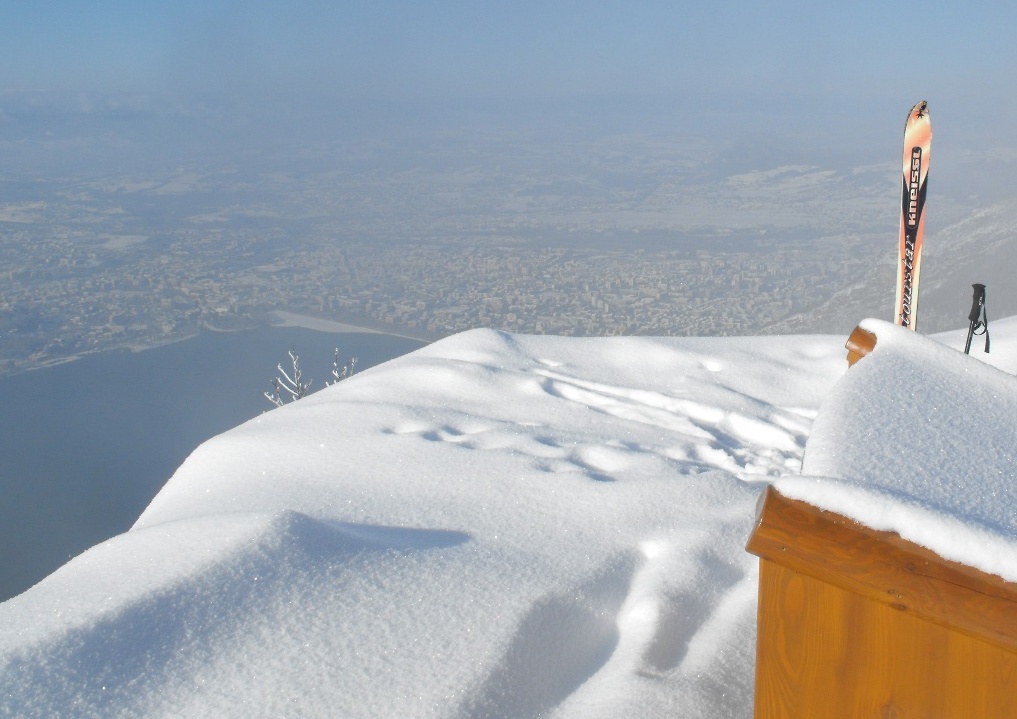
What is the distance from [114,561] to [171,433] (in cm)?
2013

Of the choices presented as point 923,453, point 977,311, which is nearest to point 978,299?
point 977,311

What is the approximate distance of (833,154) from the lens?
94.8 metres

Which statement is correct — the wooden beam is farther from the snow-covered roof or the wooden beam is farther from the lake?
the lake

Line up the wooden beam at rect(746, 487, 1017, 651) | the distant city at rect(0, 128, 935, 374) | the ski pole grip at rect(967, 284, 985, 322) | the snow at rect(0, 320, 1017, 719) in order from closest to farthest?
1. the wooden beam at rect(746, 487, 1017, 651)
2. the snow at rect(0, 320, 1017, 719)
3. the ski pole grip at rect(967, 284, 985, 322)
4. the distant city at rect(0, 128, 935, 374)

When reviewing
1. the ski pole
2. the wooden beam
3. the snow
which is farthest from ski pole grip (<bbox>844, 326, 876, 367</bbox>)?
the ski pole

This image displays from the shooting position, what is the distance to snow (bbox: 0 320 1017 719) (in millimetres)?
1684

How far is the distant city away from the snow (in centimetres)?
2516

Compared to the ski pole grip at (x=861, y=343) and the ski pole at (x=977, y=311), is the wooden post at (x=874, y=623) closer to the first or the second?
the ski pole grip at (x=861, y=343)

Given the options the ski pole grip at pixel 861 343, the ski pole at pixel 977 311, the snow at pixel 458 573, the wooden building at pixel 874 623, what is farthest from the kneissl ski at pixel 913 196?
the wooden building at pixel 874 623

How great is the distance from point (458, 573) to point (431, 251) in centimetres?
5092

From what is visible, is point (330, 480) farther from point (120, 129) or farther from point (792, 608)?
point (120, 129)

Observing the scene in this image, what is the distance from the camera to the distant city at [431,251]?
3491 cm

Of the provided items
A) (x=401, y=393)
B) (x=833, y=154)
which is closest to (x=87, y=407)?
(x=401, y=393)

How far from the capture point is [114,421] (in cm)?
2239
